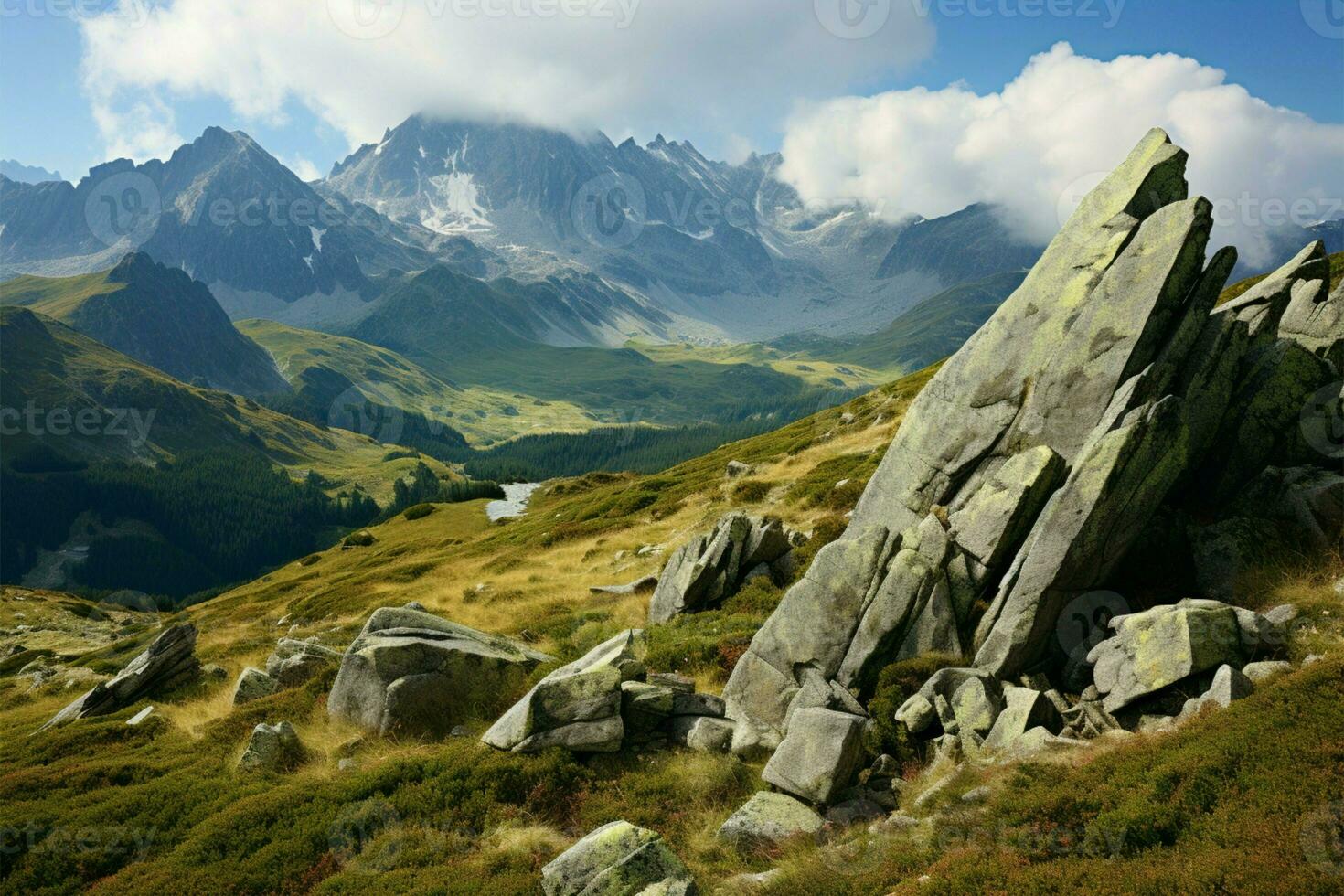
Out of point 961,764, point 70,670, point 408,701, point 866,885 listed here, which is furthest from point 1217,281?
point 70,670

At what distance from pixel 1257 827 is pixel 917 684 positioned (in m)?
8.06

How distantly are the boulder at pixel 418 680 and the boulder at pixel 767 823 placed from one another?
9748 mm

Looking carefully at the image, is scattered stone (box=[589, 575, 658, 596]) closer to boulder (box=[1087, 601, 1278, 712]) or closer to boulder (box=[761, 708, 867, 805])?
boulder (box=[761, 708, 867, 805])

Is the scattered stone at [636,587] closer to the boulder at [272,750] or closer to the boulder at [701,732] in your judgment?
the boulder at [701,732]

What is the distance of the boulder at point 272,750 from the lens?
61.9 feet

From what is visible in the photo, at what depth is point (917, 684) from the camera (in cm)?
1816

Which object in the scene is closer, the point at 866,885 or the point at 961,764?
the point at 866,885

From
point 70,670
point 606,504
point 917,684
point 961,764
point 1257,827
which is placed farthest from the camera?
point 606,504

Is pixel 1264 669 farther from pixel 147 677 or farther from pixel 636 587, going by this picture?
pixel 147 677

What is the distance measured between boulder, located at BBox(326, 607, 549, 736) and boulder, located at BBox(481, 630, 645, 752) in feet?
9.59

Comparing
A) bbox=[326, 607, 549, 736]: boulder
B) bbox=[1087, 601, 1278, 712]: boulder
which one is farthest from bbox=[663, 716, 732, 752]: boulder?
bbox=[1087, 601, 1278, 712]: boulder

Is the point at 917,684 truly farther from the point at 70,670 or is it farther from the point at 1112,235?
the point at 70,670

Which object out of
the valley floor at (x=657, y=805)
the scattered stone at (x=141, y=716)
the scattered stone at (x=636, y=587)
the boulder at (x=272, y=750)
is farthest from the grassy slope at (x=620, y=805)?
the scattered stone at (x=636, y=587)

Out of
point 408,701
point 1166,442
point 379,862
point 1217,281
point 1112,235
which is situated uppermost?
point 1112,235
